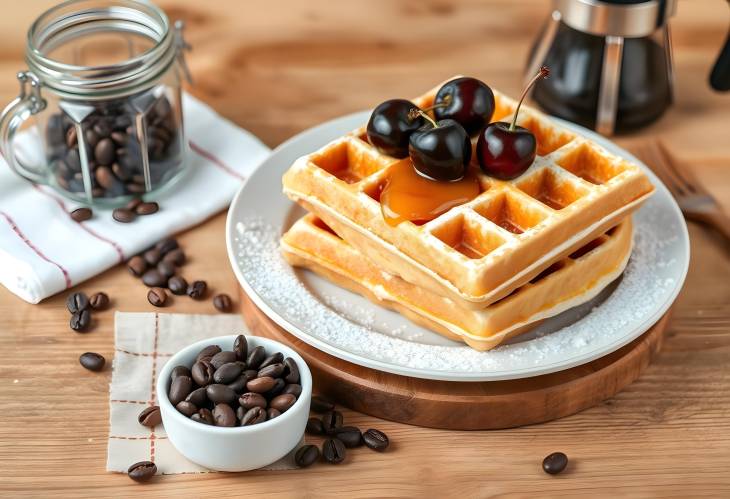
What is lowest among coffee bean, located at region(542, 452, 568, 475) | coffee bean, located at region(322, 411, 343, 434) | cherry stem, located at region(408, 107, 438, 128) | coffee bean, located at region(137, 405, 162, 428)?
coffee bean, located at region(137, 405, 162, 428)

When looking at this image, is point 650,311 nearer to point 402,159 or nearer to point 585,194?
point 585,194

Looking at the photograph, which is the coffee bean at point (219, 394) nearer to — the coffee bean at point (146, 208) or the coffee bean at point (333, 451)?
the coffee bean at point (333, 451)

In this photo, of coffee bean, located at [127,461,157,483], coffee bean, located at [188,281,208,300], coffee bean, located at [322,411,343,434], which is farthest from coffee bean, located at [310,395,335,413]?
coffee bean, located at [188,281,208,300]

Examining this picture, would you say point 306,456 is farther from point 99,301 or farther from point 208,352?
point 99,301

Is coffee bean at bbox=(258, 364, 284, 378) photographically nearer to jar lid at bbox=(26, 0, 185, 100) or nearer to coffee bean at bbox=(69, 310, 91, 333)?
coffee bean at bbox=(69, 310, 91, 333)

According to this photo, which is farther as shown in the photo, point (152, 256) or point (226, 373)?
point (152, 256)

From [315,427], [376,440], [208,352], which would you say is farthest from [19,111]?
[376,440]
